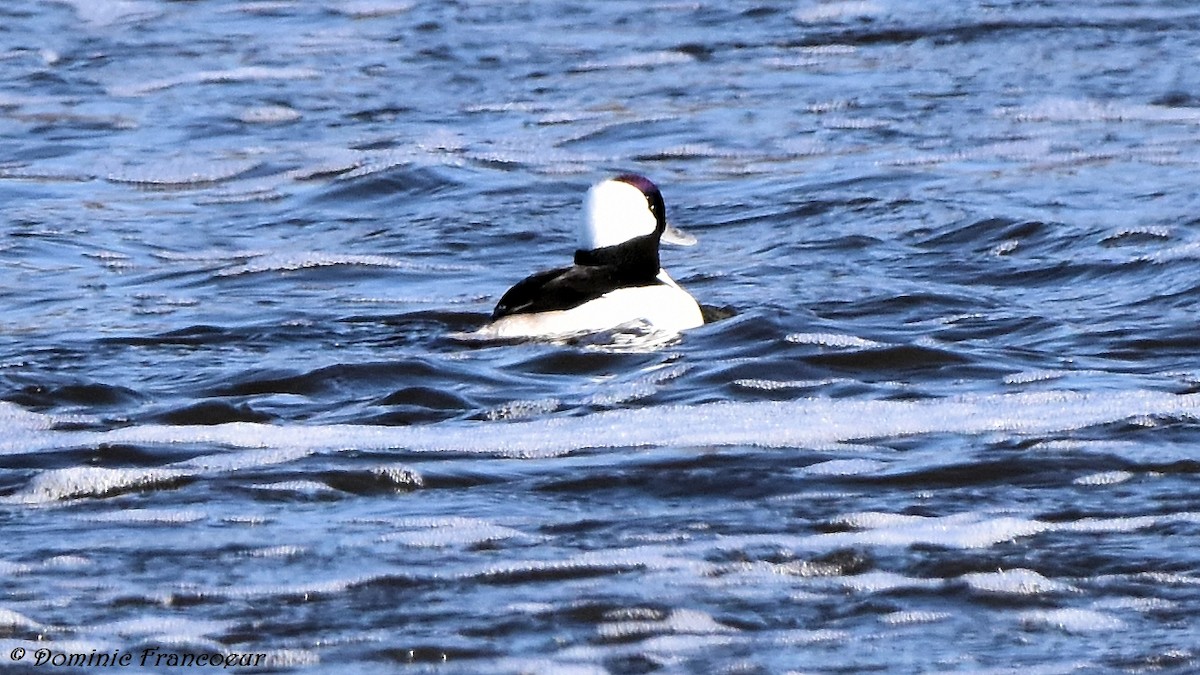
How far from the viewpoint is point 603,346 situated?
27.2ft

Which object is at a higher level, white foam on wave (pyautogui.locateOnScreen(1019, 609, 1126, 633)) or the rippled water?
white foam on wave (pyautogui.locateOnScreen(1019, 609, 1126, 633))

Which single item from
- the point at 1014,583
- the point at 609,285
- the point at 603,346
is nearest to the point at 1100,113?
the point at 609,285

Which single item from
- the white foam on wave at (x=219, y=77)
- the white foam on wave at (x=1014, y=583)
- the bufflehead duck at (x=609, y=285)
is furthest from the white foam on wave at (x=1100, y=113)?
the white foam on wave at (x=1014, y=583)

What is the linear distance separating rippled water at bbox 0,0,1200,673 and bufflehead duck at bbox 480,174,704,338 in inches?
9.2

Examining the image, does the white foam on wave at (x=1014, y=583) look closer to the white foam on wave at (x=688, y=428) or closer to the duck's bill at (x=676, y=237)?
the white foam on wave at (x=688, y=428)

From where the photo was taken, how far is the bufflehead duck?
27.3ft

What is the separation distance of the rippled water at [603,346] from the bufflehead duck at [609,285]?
233mm

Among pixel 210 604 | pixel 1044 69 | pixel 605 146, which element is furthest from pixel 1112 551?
pixel 1044 69

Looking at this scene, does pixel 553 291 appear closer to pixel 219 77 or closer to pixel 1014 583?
pixel 1014 583

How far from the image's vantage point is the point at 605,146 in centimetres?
1258

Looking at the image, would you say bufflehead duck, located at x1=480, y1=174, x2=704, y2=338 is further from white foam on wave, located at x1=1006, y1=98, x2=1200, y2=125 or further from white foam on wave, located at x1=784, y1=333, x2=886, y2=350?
white foam on wave, located at x1=1006, y1=98, x2=1200, y2=125

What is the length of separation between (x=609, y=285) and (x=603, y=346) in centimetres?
48

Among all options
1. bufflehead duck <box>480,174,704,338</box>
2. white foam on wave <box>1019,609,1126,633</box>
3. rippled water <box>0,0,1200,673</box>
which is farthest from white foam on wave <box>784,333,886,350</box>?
white foam on wave <box>1019,609,1126,633</box>

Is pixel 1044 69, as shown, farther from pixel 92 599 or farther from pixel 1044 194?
pixel 92 599
